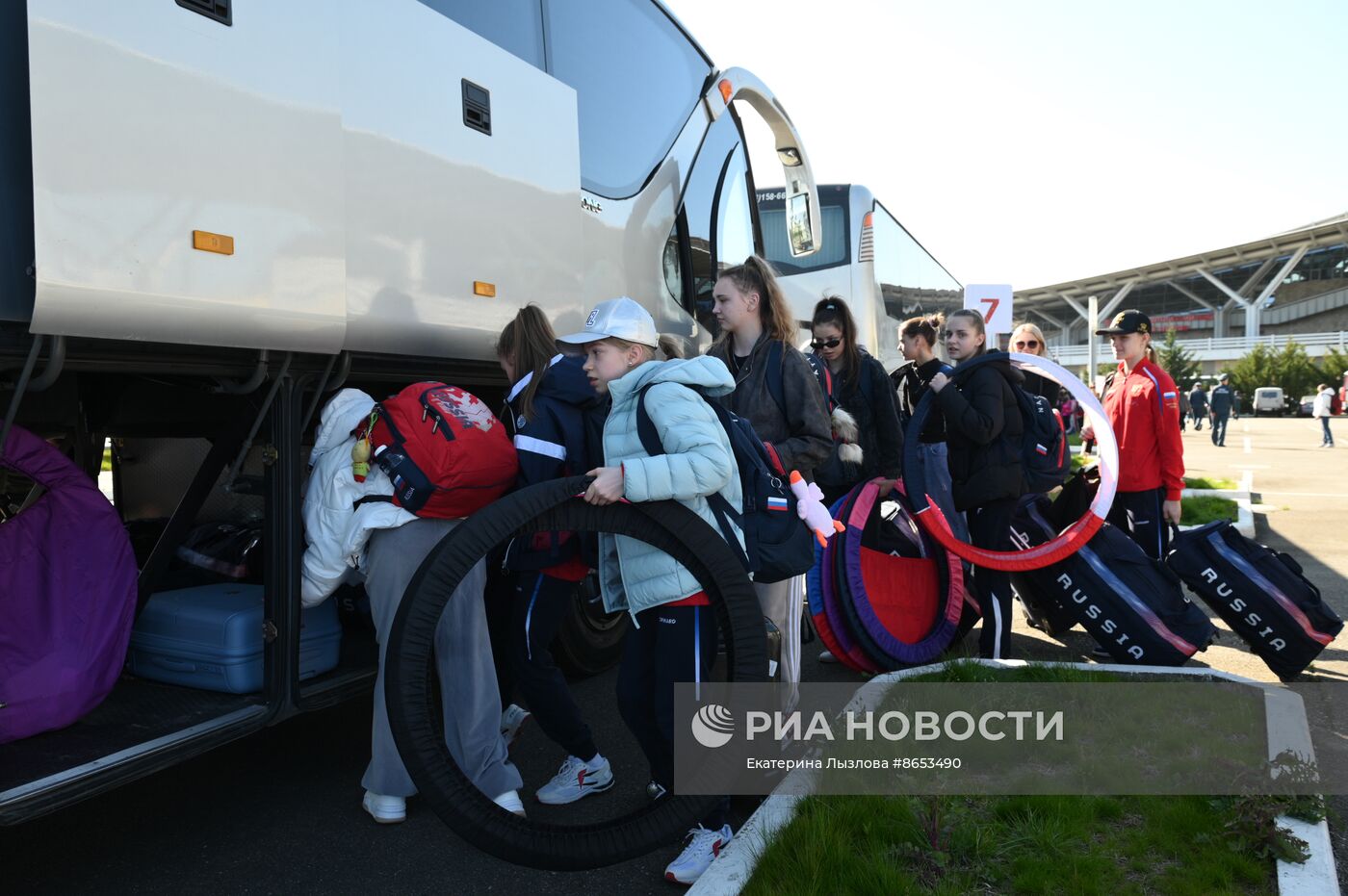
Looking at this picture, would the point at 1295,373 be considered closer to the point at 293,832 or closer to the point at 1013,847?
the point at 1013,847

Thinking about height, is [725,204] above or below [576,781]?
above

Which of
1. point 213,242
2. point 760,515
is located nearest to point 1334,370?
point 760,515

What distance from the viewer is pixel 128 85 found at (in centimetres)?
222

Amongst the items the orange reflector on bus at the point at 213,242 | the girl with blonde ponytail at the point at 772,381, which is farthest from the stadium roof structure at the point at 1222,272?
the orange reflector on bus at the point at 213,242

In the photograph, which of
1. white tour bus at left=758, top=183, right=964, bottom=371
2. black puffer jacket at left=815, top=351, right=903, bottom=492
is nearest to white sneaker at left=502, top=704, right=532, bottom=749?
black puffer jacket at left=815, top=351, right=903, bottom=492

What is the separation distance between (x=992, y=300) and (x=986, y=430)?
25.1ft

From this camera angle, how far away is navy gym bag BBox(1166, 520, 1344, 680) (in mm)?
4289

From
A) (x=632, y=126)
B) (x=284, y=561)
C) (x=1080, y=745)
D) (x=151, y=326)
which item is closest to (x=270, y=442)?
(x=284, y=561)

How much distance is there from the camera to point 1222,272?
251 ft

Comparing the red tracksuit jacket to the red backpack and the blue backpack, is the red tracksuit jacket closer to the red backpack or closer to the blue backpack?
the blue backpack

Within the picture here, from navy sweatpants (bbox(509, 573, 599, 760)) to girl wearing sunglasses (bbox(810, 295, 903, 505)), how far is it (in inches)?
71.9

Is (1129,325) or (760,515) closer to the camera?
(760,515)

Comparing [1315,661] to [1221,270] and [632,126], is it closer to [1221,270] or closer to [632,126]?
[632,126]

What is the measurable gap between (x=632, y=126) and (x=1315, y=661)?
4.44m
